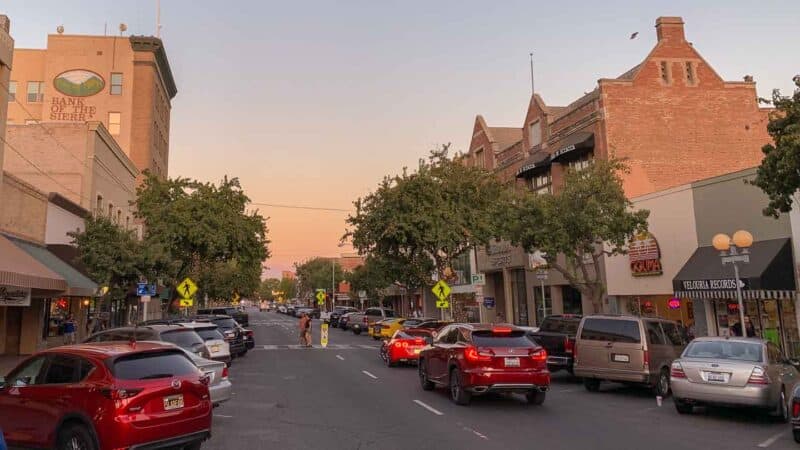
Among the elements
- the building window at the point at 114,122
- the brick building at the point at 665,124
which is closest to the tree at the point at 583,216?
the brick building at the point at 665,124

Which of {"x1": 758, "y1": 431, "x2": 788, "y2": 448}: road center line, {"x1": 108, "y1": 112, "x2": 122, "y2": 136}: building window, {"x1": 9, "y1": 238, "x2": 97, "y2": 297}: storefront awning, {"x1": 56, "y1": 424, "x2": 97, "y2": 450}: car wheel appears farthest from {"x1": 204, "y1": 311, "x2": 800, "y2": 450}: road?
{"x1": 108, "y1": 112, "x2": 122, "y2": 136}: building window

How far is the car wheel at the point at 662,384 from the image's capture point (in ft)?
46.2

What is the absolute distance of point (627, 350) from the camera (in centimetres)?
1410

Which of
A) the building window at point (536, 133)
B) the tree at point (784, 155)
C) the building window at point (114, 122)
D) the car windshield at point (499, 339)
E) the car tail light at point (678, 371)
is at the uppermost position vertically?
the building window at point (114, 122)

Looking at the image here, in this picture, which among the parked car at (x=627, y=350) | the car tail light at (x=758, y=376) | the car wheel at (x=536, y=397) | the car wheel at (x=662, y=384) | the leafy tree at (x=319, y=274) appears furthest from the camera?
the leafy tree at (x=319, y=274)

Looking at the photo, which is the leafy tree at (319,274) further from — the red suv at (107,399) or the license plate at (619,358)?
the red suv at (107,399)

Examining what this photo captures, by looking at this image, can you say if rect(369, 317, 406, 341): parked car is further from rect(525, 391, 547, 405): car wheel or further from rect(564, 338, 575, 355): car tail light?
rect(525, 391, 547, 405): car wheel

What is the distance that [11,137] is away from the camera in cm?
2969

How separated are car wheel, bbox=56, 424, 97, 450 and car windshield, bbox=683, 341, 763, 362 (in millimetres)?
10543

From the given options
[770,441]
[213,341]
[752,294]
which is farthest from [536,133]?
[770,441]

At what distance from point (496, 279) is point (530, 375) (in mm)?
31521

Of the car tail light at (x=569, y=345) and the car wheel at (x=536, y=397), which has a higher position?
the car tail light at (x=569, y=345)

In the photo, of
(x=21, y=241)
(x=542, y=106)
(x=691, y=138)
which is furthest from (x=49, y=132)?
(x=691, y=138)

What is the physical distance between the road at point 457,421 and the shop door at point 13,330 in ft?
45.2
